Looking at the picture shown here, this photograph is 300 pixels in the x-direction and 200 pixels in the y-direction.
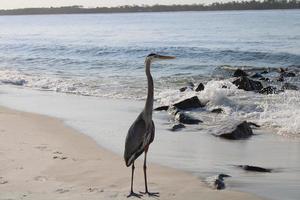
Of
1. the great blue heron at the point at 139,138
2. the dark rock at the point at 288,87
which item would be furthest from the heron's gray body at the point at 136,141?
the dark rock at the point at 288,87

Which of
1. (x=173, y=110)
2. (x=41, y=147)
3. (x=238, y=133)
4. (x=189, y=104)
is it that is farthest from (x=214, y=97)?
(x=41, y=147)

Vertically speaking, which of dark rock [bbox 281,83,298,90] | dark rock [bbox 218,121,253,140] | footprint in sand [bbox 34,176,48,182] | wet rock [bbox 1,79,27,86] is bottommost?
wet rock [bbox 1,79,27,86]

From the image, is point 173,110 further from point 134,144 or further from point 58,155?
point 134,144

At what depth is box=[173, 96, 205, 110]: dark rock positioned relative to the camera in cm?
1244

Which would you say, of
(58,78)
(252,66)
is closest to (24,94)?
(58,78)

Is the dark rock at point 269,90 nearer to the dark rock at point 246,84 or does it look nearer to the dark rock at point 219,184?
the dark rock at point 246,84

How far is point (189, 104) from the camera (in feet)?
41.3

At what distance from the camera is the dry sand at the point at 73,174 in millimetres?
5914

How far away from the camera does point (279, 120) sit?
10.6 meters

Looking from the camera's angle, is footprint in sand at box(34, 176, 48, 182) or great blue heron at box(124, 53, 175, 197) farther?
footprint in sand at box(34, 176, 48, 182)

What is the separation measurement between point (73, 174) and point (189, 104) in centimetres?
624

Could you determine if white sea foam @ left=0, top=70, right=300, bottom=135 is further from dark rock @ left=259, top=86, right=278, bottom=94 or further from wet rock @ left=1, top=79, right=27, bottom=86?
dark rock @ left=259, top=86, right=278, bottom=94

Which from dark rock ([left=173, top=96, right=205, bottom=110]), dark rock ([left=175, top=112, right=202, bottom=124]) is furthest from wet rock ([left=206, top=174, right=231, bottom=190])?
dark rock ([left=173, top=96, right=205, bottom=110])

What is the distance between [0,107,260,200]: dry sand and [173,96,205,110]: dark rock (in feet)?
12.7
